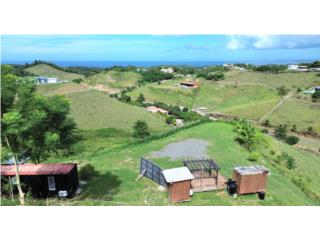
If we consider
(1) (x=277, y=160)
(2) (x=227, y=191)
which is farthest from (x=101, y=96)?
(2) (x=227, y=191)

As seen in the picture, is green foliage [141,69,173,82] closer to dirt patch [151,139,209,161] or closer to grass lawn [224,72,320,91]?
grass lawn [224,72,320,91]

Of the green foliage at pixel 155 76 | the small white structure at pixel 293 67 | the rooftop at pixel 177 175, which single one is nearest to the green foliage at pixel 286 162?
the rooftop at pixel 177 175

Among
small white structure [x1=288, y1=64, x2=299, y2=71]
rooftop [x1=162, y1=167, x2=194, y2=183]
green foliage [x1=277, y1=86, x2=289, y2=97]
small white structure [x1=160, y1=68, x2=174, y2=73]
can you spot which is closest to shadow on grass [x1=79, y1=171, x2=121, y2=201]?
rooftop [x1=162, y1=167, x2=194, y2=183]

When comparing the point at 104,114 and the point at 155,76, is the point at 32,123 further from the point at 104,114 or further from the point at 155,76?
the point at 155,76

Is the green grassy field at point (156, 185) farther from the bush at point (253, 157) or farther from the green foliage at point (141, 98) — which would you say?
the green foliage at point (141, 98)

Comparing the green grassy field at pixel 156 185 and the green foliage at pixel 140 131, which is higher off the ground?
the green grassy field at pixel 156 185

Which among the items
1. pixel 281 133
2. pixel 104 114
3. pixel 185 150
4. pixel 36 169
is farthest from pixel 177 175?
pixel 104 114

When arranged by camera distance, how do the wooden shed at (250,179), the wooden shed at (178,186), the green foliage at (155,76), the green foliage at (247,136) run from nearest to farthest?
the wooden shed at (178,186), the wooden shed at (250,179), the green foliage at (247,136), the green foliage at (155,76)
